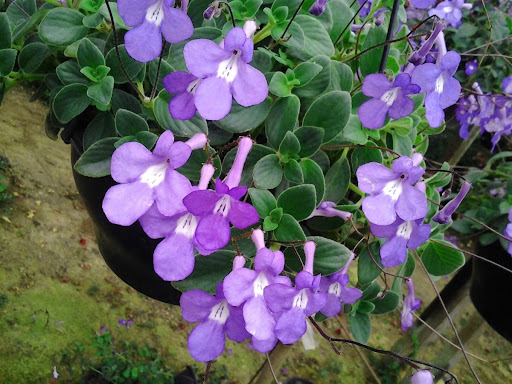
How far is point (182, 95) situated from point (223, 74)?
75 millimetres

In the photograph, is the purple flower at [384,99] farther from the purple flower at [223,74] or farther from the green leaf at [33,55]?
the green leaf at [33,55]

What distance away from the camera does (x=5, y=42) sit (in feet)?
2.01

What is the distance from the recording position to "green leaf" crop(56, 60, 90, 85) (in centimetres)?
62

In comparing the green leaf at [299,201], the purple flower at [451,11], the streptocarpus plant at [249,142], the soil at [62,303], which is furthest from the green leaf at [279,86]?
the soil at [62,303]

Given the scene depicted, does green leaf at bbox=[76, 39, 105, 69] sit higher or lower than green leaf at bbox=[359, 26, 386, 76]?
lower

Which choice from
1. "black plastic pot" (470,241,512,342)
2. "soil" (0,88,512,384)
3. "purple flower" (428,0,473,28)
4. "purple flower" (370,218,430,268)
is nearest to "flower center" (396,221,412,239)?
"purple flower" (370,218,430,268)

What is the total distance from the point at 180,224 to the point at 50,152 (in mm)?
2403

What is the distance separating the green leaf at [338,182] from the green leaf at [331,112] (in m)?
0.05

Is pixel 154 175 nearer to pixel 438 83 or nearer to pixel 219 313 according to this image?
pixel 219 313

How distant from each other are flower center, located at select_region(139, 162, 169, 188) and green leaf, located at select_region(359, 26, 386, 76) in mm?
311

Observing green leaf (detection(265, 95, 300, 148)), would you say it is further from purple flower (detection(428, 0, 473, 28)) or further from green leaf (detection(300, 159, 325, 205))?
purple flower (detection(428, 0, 473, 28))

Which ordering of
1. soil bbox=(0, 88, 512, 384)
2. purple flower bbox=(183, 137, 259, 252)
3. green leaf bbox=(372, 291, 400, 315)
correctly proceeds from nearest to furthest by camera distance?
purple flower bbox=(183, 137, 259, 252), green leaf bbox=(372, 291, 400, 315), soil bbox=(0, 88, 512, 384)

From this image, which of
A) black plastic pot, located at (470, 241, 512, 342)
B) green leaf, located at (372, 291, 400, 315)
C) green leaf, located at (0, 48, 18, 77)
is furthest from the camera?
black plastic pot, located at (470, 241, 512, 342)

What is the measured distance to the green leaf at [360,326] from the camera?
0.70m
